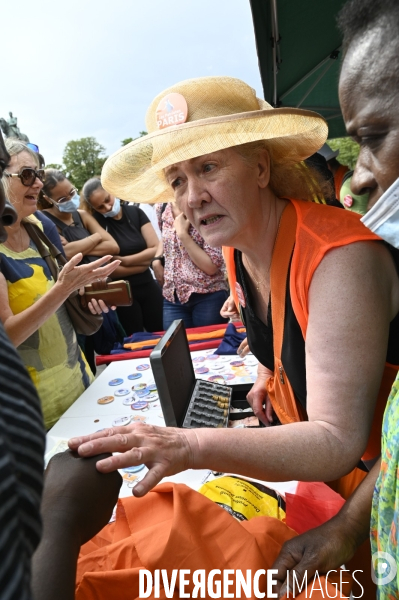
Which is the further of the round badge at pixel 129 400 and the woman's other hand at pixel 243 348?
the woman's other hand at pixel 243 348

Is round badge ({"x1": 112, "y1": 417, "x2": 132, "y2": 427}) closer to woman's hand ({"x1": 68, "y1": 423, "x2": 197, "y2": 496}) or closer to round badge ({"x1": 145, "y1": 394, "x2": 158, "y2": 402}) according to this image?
round badge ({"x1": 145, "y1": 394, "x2": 158, "y2": 402})

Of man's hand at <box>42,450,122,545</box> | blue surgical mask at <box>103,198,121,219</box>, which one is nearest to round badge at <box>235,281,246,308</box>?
man's hand at <box>42,450,122,545</box>

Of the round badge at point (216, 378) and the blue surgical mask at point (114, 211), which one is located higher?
the blue surgical mask at point (114, 211)

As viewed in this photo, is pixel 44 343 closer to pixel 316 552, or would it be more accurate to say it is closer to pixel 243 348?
pixel 243 348

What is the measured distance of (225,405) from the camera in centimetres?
199

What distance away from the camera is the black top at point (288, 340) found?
46.8 inches

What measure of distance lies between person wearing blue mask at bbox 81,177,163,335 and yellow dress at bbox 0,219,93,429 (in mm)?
1959

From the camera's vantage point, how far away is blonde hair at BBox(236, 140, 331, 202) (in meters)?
1.56

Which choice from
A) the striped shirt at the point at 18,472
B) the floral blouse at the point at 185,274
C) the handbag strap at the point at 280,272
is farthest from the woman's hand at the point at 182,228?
the striped shirt at the point at 18,472

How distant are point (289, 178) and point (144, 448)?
1168mm

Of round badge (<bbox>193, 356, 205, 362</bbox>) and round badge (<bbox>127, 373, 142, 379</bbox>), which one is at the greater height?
round badge (<bbox>127, 373, 142, 379</bbox>)

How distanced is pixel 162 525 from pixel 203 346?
2.17 metres

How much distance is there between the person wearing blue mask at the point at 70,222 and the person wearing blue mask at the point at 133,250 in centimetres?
18

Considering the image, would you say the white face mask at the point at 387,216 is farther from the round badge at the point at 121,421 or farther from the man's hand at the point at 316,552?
the round badge at the point at 121,421
